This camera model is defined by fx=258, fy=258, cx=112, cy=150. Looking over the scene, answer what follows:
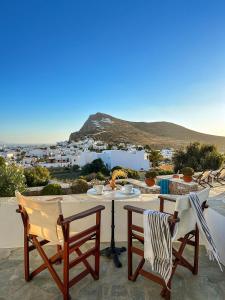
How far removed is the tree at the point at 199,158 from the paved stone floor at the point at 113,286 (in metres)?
11.8

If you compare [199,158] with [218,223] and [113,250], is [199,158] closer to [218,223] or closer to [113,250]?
[218,223]

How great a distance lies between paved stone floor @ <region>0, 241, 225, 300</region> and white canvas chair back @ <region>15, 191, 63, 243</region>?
1.67 feet

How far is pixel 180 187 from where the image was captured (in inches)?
272

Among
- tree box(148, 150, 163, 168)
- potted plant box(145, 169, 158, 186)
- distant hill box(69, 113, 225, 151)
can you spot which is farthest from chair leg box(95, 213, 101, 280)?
distant hill box(69, 113, 225, 151)

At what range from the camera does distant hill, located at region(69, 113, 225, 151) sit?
27.2m

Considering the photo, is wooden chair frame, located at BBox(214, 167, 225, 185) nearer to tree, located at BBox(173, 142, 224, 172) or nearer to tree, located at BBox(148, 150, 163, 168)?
tree, located at BBox(173, 142, 224, 172)

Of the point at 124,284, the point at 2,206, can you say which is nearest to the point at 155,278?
the point at 124,284

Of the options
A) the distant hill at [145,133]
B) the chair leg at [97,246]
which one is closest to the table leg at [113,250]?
the chair leg at [97,246]

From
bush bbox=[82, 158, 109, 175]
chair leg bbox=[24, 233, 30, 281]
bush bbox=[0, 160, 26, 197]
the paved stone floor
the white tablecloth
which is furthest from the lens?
bush bbox=[82, 158, 109, 175]

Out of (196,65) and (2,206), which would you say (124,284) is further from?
(196,65)

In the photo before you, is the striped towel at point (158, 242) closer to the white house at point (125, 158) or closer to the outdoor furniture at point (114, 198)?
the outdoor furniture at point (114, 198)

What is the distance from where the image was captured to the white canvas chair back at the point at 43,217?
1885mm

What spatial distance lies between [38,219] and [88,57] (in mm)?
8018

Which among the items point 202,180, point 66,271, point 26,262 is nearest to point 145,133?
point 202,180
